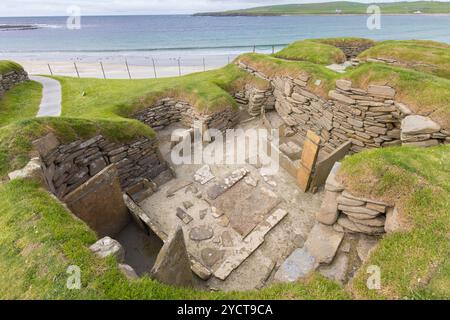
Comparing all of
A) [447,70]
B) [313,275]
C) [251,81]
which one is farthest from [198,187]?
[447,70]

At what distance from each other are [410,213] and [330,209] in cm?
186

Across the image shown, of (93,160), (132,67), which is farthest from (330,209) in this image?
(132,67)

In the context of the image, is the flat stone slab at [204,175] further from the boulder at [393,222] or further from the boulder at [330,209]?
the boulder at [393,222]

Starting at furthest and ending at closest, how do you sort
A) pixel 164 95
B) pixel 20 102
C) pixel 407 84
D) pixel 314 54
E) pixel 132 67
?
pixel 132 67, pixel 20 102, pixel 314 54, pixel 164 95, pixel 407 84

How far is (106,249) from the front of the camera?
4289mm

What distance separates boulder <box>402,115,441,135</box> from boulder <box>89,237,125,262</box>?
9248 millimetres

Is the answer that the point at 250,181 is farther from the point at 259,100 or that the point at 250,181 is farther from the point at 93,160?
the point at 259,100

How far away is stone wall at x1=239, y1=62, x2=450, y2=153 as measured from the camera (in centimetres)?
888

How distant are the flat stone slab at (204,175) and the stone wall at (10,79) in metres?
18.7

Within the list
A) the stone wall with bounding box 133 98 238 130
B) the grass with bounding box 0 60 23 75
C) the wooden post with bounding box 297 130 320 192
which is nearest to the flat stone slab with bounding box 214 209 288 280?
the wooden post with bounding box 297 130 320 192

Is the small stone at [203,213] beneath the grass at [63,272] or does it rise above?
beneath

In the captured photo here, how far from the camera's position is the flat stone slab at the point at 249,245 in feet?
22.7
